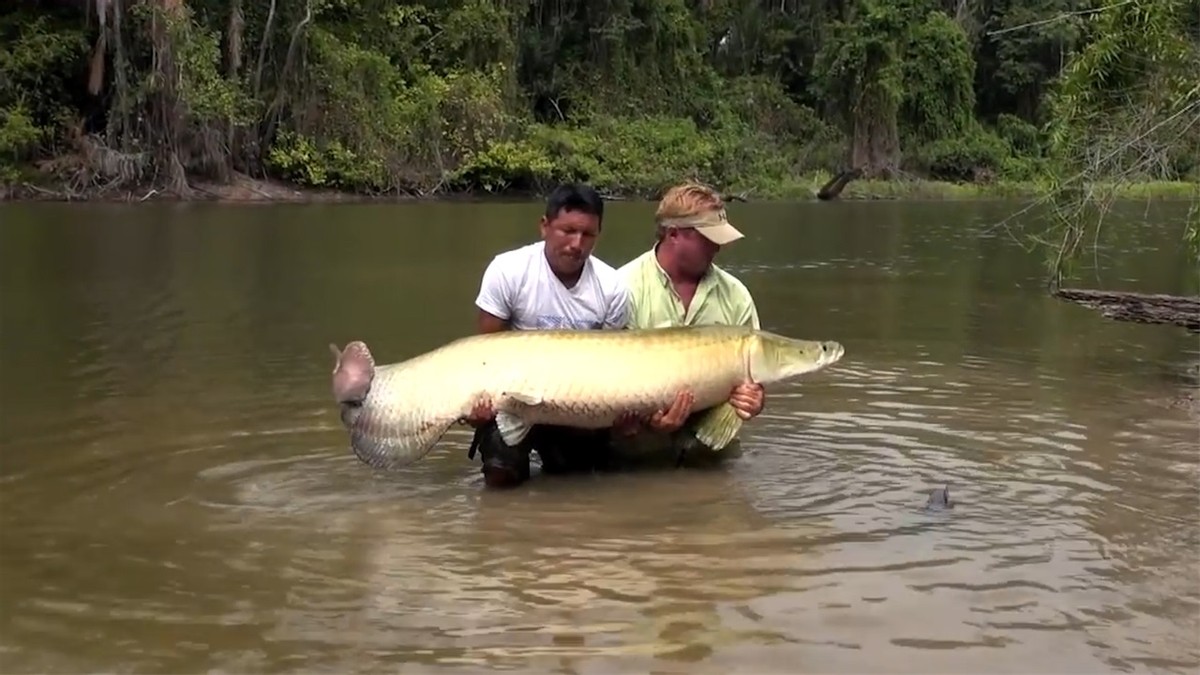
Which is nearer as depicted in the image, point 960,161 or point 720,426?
point 720,426

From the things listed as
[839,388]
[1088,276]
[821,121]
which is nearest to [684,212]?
[839,388]

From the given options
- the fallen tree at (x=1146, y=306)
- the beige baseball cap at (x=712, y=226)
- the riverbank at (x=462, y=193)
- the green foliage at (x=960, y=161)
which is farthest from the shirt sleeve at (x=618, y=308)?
the green foliage at (x=960, y=161)

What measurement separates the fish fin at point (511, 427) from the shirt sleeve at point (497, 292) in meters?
0.44

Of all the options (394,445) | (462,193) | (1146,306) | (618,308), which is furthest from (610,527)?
(462,193)

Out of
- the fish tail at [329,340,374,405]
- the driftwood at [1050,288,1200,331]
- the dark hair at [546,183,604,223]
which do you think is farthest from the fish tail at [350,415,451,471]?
the driftwood at [1050,288,1200,331]

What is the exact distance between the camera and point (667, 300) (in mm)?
5168

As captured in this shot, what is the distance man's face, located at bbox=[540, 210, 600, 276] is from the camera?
4.70 metres

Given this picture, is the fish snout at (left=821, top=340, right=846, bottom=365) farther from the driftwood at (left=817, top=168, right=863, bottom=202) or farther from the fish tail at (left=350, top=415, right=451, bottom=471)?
the driftwood at (left=817, top=168, right=863, bottom=202)

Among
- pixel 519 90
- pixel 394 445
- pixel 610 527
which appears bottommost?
pixel 610 527

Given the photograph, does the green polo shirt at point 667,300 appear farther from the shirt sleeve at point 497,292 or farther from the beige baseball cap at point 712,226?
the shirt sleeve at point 497,292

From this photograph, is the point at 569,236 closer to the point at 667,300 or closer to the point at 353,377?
the point at 667,300

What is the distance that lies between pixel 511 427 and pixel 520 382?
18 cm

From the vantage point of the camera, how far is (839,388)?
24.0 ft

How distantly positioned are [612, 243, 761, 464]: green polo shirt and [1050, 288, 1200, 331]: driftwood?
11.8ft
